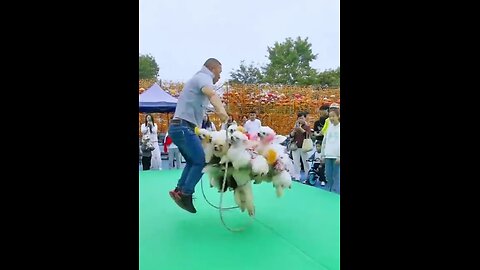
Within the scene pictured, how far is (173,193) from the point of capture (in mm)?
2410

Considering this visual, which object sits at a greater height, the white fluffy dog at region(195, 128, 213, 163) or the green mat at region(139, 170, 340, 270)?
the white fluffy dog at region(195, 128, 213, 163)

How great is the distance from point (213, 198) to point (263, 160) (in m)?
0.64

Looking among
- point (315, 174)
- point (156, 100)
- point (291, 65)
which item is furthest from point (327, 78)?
point (156, 100)

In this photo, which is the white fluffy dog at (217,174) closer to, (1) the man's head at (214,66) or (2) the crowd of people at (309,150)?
(1) the man's head at (214,66)

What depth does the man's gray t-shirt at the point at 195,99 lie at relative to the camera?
2.29 metres

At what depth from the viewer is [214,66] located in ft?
7.61

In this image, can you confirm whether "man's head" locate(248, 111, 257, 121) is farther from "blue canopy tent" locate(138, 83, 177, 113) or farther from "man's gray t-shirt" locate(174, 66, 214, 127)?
"man's gray t-shirt" locate(174, 66, 214, 127)

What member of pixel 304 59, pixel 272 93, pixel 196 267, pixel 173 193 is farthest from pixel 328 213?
pixel 304 59

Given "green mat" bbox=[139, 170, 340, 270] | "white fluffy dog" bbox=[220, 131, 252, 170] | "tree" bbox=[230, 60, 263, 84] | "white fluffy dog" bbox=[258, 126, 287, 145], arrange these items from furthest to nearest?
"tree" bbox=[230, 60, 263, 84] → "white fluffy dog" bbox=[258, 126, 287, 145] → "white fluffy dog" bbox=[220, 131, 252, 170] → "green mat" bbox=[139, 170, 340, 270]

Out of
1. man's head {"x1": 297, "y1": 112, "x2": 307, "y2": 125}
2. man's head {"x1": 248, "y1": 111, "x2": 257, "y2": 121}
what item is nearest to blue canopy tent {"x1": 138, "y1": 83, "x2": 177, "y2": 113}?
man's head {"x1": 248, "y1": 111, "x2": 257, "y2": 121}

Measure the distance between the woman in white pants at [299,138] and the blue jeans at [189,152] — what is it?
5.58 feet

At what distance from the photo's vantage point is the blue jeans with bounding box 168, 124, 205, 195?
90.7 inches

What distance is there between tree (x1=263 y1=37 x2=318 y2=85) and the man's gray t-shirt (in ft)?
4.48
